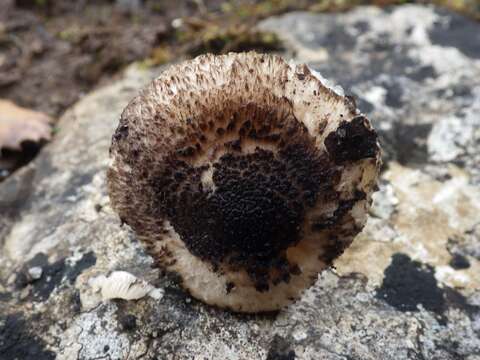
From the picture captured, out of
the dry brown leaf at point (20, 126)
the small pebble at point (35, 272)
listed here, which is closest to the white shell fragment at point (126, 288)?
the small pebble at point (35, 272)

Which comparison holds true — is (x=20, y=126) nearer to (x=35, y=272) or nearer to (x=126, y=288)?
(x=35, y=272)

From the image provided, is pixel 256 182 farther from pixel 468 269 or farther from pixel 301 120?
pixel 468 269

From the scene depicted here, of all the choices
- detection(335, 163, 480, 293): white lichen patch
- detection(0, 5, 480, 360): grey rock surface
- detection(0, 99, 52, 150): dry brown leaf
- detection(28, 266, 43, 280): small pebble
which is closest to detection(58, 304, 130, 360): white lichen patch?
detection(0, 5, 480, 360): grey rock surface

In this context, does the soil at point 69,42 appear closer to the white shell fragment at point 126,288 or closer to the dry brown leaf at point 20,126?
the dry brown leaf at point 20,126

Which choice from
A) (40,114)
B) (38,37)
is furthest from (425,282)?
(38,37)

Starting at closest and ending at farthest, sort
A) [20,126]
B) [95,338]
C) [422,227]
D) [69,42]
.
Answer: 1. [95,338]
2. [422,227]
3. [20,126]
4. [69,42]

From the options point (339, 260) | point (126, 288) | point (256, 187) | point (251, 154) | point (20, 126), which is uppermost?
point (251, 154)

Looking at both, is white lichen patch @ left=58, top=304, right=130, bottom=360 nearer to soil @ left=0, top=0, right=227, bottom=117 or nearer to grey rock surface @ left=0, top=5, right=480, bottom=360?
grey rock surface @ left=0, top=5, right=480, bottom=360

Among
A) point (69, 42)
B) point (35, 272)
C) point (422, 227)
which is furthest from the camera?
point (69, 42)

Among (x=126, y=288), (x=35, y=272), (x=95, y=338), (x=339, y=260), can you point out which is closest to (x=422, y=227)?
(x=339, y=260)
